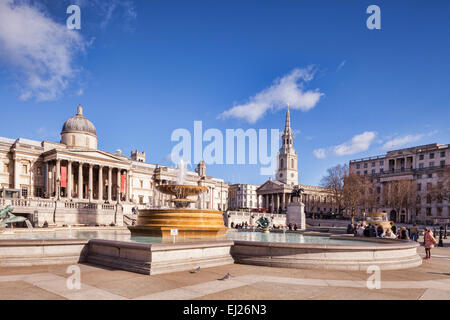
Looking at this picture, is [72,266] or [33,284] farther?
[72,266]

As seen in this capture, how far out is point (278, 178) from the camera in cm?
14262

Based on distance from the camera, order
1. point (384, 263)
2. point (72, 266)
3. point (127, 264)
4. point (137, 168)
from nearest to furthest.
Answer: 1. point (127, 264)
2. point (72, 266)
3. point (384, 263)
4. point (137, 168)

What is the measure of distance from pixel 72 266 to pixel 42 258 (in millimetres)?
1269

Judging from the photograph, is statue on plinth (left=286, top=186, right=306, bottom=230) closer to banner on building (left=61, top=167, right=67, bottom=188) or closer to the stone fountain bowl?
the stone fountain bowl

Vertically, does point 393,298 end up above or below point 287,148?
below

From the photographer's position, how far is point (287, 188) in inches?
4555

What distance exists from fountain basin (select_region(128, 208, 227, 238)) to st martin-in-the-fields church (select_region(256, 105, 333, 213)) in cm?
9958

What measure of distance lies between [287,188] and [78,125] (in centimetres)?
7207

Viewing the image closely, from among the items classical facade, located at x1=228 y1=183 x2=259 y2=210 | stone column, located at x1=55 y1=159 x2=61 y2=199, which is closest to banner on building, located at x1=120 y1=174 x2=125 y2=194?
stone column, located at x1=55 y1=159 x2=61 y2=199

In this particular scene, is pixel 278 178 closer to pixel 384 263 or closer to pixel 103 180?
pixel 103 180

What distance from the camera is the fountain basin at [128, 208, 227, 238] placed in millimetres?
14633
